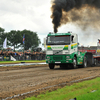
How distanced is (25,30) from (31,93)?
106829 millimetres

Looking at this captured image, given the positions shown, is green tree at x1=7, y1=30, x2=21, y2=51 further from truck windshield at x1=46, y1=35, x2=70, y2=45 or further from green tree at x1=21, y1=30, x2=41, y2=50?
truck windshield at x1=46, y1=35, x2=70, y2=45

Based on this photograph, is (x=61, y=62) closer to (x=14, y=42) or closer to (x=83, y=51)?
(x=83, y=51)

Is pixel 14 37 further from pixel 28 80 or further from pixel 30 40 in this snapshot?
pixel 28 80

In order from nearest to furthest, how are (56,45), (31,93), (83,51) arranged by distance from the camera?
(31,93), (56,45), (83,51)

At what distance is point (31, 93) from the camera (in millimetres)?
6812

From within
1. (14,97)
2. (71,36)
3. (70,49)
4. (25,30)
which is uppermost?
(25,30)

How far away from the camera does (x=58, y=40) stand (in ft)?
55.2

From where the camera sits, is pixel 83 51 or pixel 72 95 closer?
pixel 72 95

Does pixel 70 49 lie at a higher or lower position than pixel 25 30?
lower

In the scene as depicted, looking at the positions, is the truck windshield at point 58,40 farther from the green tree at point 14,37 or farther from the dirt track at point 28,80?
the green tree at point 14,37

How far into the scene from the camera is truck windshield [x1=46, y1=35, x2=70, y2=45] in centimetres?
1677

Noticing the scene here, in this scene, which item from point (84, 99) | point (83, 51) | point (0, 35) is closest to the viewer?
point (84, 99)

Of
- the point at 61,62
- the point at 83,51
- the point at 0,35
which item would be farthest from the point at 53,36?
the point at 0,35

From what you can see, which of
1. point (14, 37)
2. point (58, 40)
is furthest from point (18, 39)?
point (58, 40)
